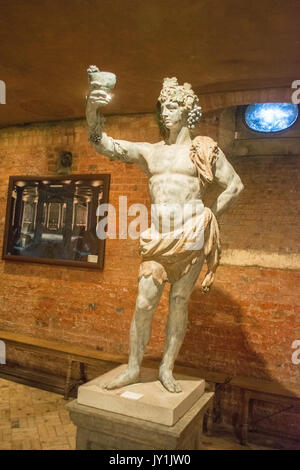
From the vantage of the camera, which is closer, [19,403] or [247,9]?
[247,9]

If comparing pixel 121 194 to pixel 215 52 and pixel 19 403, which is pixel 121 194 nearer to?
pixel 215 52

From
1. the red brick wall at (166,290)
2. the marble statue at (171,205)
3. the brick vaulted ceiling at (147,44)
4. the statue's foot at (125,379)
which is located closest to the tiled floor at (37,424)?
the red brick wall at (166,290)

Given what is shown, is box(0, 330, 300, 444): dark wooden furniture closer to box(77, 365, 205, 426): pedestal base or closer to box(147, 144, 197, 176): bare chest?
box(77, 365, 205, 426): pedestal base

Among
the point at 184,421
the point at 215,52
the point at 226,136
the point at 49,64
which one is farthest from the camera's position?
the point at 226,136

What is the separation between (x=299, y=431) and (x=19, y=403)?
279 centimetres

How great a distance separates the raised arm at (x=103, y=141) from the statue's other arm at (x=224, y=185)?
500 mm

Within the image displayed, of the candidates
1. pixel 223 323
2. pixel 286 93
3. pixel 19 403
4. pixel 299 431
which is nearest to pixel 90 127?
pixel 286 93

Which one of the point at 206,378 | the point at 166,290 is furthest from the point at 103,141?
the point at 206,378

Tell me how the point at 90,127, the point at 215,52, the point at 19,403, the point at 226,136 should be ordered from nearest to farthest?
the point at 90,127 → the point at 215,52 → the point at 19,403 → the point at 226,136

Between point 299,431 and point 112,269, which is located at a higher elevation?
point 112,269

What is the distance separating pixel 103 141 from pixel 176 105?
531 millimetres

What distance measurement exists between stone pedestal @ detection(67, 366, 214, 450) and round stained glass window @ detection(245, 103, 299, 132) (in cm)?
322

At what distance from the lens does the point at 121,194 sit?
14.1ft

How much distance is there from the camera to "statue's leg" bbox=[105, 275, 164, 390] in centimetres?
236
